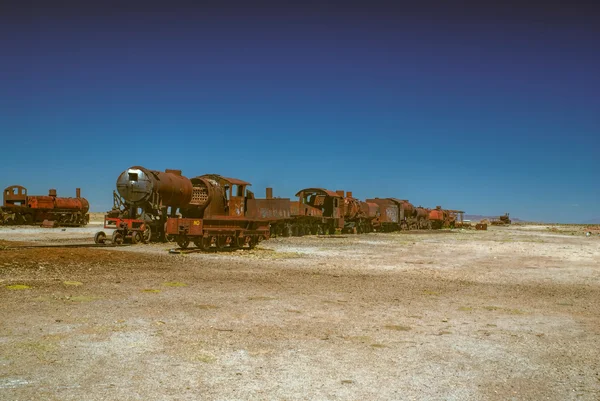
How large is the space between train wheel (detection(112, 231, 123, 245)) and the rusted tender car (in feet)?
10.0

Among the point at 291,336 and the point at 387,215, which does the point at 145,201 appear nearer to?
the point at 291,336

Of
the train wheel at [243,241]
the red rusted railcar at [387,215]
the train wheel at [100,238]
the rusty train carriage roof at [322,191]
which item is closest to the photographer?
the train wheel at [243,241]

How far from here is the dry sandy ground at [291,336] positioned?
16.4 ft

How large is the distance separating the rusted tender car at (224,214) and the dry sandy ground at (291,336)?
7281mm

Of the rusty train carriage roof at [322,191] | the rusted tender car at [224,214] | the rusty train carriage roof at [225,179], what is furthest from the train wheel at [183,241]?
the rusty train carriage roof at [322,191]

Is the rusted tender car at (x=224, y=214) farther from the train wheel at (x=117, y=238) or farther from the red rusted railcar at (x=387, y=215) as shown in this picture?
the red rusted railcar at (x=387, y=215)

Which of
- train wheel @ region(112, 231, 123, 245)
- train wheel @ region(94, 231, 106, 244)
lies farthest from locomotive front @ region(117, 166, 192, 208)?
train wheel @ region(94, 231, 106, 244)

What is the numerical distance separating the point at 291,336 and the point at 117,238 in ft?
60.0

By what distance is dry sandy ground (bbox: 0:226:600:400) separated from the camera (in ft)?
16.4

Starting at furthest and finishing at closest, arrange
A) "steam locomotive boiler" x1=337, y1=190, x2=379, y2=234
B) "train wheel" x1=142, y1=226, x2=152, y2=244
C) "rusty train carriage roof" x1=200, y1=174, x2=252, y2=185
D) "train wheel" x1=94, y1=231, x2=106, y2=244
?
"steam locomotive boiler" x1=337, y1=190, x2=379, y2=234
"train wheel" x1=94, y1=231, x2=106, y2=244
"train wheel" x1=142, y1=226, x2=152, y2=244
"rusty train carriage roof" x1=200, y1=174, x2=252, y2=185

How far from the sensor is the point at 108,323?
24.5ft

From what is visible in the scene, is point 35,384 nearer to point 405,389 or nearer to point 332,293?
point 405,389

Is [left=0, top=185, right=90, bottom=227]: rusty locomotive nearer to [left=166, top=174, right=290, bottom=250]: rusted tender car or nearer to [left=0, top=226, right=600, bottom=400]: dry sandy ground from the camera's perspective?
[left=166, top=174, right=290, bottom=250]: rusted tender car

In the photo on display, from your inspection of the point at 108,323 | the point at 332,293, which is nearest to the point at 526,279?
the point at 332,293
